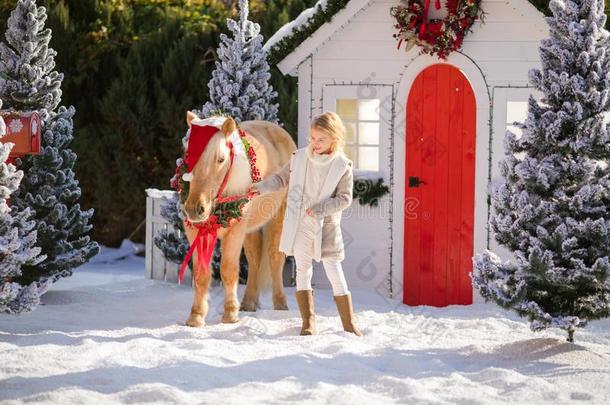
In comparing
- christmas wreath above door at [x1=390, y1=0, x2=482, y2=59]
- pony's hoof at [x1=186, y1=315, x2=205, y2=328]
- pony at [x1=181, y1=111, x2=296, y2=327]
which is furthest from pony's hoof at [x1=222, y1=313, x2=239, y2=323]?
christmas wreath above door at [x1=390, y1=0, x2=482, y2=59]

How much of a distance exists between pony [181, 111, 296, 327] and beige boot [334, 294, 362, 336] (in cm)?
95

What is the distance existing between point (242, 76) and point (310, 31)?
812mm

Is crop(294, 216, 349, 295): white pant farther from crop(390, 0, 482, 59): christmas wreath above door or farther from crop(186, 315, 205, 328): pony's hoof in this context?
crop(390, 0, 482, 59): christmas wreath above door

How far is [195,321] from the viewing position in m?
7.74

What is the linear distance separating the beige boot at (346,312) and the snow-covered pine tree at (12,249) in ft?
7.59

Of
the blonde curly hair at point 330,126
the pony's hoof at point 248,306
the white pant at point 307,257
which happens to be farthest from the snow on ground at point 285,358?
the blonde curly hair at point 330,126

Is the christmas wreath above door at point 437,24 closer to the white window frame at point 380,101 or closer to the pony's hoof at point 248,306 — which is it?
the white window frame at point 380,101

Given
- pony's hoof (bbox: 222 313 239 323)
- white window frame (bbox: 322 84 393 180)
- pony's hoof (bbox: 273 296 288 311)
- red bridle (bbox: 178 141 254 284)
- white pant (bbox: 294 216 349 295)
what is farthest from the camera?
white window frame (bbox: 322 84 393 180)

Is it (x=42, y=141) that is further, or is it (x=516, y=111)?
(x=516, y=111)

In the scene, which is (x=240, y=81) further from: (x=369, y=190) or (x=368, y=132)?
(x=369, y=190)

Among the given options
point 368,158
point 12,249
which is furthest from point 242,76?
point 12,249

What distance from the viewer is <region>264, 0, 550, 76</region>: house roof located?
376 inches

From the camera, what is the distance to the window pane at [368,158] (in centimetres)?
998

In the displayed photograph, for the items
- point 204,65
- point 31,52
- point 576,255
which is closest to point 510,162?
point 576,255
